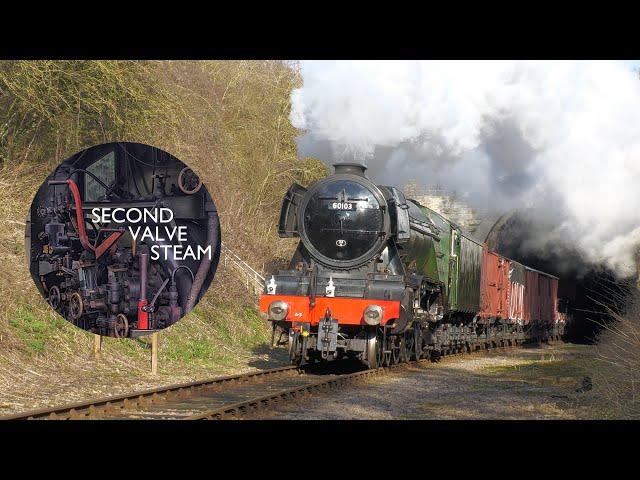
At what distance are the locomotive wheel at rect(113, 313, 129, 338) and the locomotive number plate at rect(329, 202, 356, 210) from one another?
440cm

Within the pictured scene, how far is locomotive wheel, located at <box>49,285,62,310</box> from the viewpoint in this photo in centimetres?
1127

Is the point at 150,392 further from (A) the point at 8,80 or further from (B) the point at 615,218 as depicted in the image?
(B) the point at 615,218

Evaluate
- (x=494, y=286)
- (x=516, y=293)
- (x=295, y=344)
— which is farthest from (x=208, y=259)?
(x=516, y=293)

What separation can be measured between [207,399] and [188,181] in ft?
8.91

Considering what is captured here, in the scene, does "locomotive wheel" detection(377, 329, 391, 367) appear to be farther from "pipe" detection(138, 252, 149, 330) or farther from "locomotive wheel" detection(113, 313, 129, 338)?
"locomotive wheel" detection(113, 313, 129, 338)

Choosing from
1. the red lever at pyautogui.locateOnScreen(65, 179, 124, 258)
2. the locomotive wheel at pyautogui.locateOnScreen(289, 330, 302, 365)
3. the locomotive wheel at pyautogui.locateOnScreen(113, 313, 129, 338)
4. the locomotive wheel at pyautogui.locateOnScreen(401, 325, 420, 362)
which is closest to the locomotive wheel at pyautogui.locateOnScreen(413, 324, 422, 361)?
the locomotive wheel at pyautogui.locateOnScreen(401, 325, 420, 362)

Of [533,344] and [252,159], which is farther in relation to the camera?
[533,344]

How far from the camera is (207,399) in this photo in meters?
11.4

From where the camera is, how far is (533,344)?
31297 mm

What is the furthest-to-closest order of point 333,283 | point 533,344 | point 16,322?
1. point 533,344
2. point 333,283
3. point 16,322

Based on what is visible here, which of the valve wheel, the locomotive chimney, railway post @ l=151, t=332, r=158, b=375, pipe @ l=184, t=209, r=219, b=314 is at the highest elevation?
the locomotive chimney

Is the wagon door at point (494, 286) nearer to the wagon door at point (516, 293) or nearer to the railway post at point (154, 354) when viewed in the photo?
the wagon door at point (516, 293)
